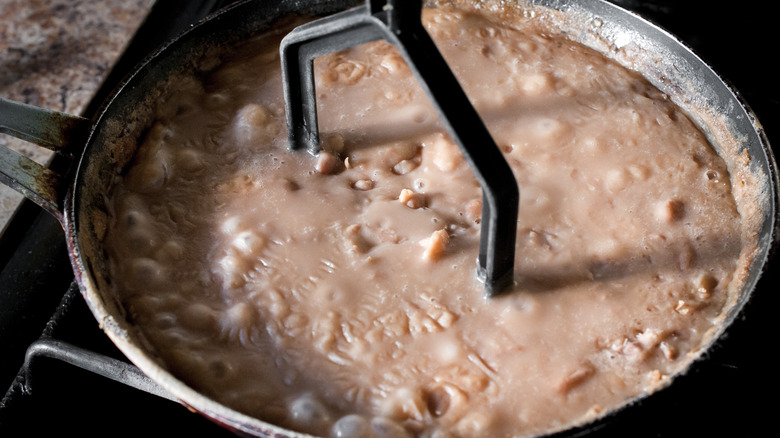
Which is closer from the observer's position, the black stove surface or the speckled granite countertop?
the black stove surface

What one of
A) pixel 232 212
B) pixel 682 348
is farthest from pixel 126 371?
pixel 682 348

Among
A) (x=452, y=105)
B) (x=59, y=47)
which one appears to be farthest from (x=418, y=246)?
(x=59, y=47)

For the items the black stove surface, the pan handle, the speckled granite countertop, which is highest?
the pan handle

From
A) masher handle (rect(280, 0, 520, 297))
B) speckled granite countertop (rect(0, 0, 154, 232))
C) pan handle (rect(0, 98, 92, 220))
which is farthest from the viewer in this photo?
speckled granite countertop (rect(0, 0, 154, 232))

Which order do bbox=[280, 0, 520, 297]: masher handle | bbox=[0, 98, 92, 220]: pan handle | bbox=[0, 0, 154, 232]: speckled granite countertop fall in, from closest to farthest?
bbox=[280, 0, 520, 297]: masher handle
bbox=[0, 98, 92, 220]: pan handle
bbox=[0, 0, 154, 232]: speckled granite countertop

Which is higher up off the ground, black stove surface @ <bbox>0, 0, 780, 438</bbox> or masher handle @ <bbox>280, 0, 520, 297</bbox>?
masher handle @ <bbox>280, 0, 520, 297</bbox>

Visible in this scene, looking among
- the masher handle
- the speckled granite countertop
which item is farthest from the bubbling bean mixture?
the speckled granite countertop

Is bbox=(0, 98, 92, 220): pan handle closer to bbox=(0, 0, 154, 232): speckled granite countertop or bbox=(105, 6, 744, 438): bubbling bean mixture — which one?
bbox=(105, 6, 744, 438): bubbling bean mixture
